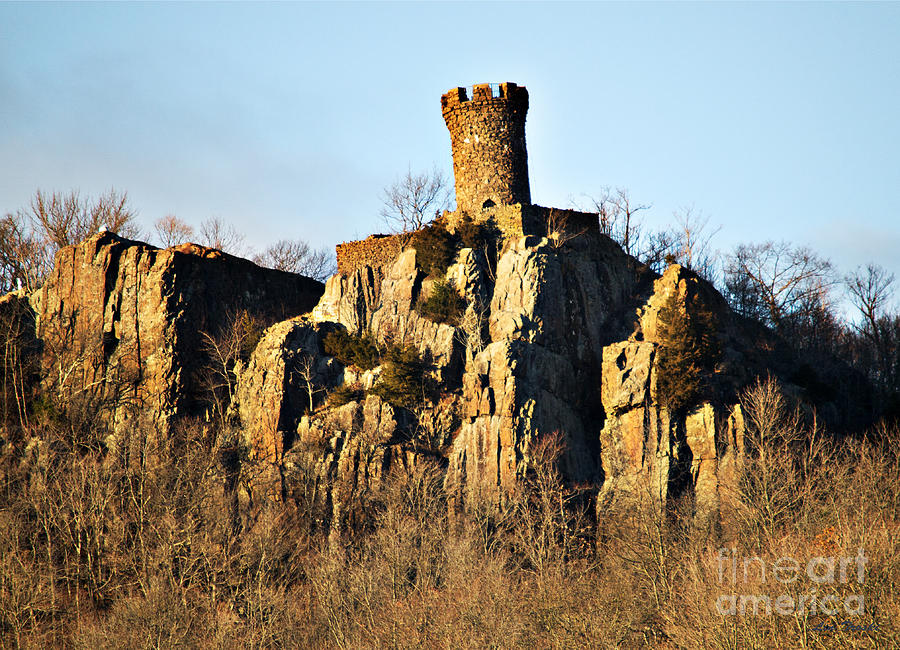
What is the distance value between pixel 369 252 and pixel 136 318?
1197 centimetres

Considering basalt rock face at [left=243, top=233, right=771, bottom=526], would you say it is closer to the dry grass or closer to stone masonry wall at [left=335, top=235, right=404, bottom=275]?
the dry grass

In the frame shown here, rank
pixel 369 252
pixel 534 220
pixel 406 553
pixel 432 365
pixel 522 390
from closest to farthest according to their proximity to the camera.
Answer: pixel 406 553, pixel 522 390, pixel 432 365, pixel 534 220, pixel 369 252

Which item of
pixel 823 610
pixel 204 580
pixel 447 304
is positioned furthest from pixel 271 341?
pixel 823 610

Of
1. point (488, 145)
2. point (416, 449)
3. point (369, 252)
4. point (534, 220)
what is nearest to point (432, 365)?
point (416, 449)

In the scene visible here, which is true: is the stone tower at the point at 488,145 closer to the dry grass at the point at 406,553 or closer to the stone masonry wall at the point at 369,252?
the stone masonry wall at the point at 369,252

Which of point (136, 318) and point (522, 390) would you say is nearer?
point (522, 390)

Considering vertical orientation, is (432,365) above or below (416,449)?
above

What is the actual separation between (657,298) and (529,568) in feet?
46.8

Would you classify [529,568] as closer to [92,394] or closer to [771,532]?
[771,532]

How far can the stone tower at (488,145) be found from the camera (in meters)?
44.9

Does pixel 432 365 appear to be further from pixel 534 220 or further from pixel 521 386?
pixel 534 220

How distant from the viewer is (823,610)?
77.2 ft

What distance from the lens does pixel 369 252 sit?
44969mm

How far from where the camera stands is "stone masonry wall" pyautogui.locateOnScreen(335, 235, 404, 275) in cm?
4453
